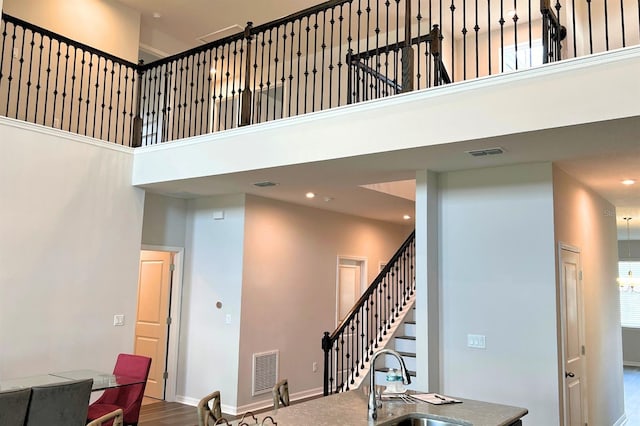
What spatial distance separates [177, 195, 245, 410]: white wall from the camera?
697cm

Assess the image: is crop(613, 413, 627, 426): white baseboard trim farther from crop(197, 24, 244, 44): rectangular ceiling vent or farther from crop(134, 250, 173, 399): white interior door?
crop(197, 24, 244, 44): rectangular ceiling vent

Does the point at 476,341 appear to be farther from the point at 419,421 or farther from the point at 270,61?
the point at 270,61

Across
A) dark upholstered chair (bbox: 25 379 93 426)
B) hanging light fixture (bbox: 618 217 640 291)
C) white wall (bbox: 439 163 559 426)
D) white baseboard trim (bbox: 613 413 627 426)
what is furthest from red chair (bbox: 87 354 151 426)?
hanging light fixture (bbox: 618 217 640 291)

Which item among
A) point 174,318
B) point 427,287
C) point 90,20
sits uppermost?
point 90,20

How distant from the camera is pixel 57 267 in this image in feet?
18.7

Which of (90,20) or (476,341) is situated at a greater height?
(90,20)

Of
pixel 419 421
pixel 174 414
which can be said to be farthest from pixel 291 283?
pixel 419 421

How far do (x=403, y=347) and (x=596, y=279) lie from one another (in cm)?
251

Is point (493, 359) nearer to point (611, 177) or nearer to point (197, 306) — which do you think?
point (611, 177)

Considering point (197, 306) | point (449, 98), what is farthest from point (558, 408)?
point (197, 306)

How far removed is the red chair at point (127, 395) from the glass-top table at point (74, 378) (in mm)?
118

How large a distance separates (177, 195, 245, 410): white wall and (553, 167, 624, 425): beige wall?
3.94m

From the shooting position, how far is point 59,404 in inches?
147

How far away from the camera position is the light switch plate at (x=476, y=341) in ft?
16.7
